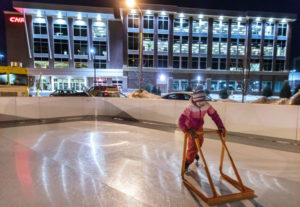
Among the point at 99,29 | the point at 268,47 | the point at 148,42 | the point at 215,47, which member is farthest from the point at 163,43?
the point at 268,47

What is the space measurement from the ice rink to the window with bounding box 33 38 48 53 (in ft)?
124

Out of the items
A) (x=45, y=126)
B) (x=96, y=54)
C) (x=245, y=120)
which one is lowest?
(x=45, y=126)

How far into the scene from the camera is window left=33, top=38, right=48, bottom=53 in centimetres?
3972

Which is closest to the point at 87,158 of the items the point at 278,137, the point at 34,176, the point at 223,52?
the point at 34,176

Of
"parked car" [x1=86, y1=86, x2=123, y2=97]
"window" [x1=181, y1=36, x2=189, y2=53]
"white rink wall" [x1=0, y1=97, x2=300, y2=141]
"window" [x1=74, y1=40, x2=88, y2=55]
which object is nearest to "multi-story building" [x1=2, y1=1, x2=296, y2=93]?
"window" [x1=74, y1=40, x2=88, y2=55]

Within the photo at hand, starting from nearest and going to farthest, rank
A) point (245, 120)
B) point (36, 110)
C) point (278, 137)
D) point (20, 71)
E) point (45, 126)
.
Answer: point (278, 137), point (245, 120), point (45, 126), point (36, 110), point (20, 71)

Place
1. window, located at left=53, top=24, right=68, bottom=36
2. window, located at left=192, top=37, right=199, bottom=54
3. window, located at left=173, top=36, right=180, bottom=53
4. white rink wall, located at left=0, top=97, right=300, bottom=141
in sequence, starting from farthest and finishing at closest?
1. window, located at left=192, top=37, right=199, bottom=54
2. window, located at left=173, top=36, right=180, bottom=53
3. window, located at left=53, top=24, right=68, bottom=36
4. white rink wall, located at left=0, top=97, right=300, bottom=141

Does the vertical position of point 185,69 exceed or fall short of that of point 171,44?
it falls short

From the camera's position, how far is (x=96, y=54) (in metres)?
41.2

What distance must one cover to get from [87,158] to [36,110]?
7038 mm

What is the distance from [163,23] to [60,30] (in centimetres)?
2063

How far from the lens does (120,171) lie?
14.6 feet

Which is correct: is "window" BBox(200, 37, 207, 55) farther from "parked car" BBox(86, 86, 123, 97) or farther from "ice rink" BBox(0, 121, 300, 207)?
"ice rink" BBox(0, 121, 300, 207)

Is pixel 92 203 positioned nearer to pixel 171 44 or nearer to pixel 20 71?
pixel 20 71
